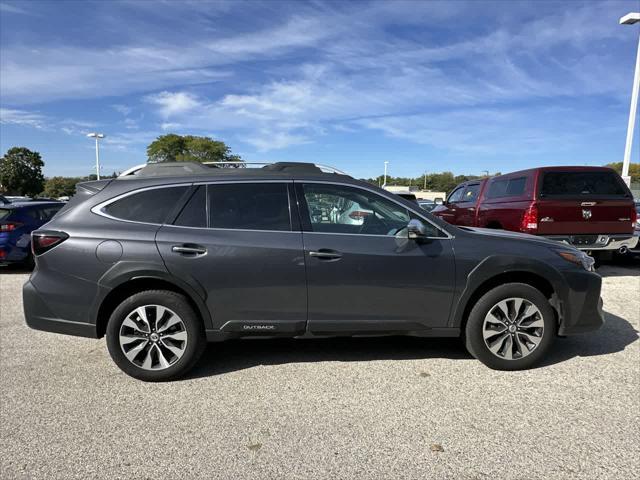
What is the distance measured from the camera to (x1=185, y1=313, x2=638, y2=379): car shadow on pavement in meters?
3.84

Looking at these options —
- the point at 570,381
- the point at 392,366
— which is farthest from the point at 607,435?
the point at 392,366

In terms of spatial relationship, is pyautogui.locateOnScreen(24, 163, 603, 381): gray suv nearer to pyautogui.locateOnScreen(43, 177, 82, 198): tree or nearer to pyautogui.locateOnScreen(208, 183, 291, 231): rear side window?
pyautogui.locateOnScreen(208, 183, 291, 231): rear side window

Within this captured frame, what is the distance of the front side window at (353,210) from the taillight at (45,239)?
2037 millimetres

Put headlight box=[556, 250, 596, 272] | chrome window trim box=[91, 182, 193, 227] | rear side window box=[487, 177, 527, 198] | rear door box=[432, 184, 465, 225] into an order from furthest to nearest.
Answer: rear door box=[432, 184, 465, 225] < rear side window box=[487, 177, 527, 198] < headlight box=[556, 250, 596, 272] < chrome window trim box=[91, 182, 193, 227]

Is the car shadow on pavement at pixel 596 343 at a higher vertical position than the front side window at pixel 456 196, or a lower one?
lower

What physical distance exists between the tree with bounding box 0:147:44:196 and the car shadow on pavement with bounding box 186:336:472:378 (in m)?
86.4

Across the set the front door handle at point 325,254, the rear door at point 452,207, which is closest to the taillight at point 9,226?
the front door handle at point 325,254

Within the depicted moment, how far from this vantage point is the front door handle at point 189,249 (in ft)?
10.9

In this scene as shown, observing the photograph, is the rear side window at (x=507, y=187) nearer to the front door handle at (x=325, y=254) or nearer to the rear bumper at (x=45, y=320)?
the front door handle at (x=325, y=254)

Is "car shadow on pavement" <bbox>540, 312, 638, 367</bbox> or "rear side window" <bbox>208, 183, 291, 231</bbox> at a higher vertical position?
"rear side window" <bbox>208, 183, 291, 231</bbox>

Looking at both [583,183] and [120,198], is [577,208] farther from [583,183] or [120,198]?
[120,198]

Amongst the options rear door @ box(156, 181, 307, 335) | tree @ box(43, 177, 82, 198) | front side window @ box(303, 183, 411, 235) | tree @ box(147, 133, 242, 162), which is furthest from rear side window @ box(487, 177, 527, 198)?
tree @ box(43, 177, 82, 198)

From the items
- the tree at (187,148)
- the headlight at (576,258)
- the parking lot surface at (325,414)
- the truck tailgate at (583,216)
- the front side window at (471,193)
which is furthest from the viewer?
the tree at (187,148)

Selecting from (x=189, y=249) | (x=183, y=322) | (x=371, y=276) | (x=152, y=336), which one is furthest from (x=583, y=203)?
(x=152, y=336)
